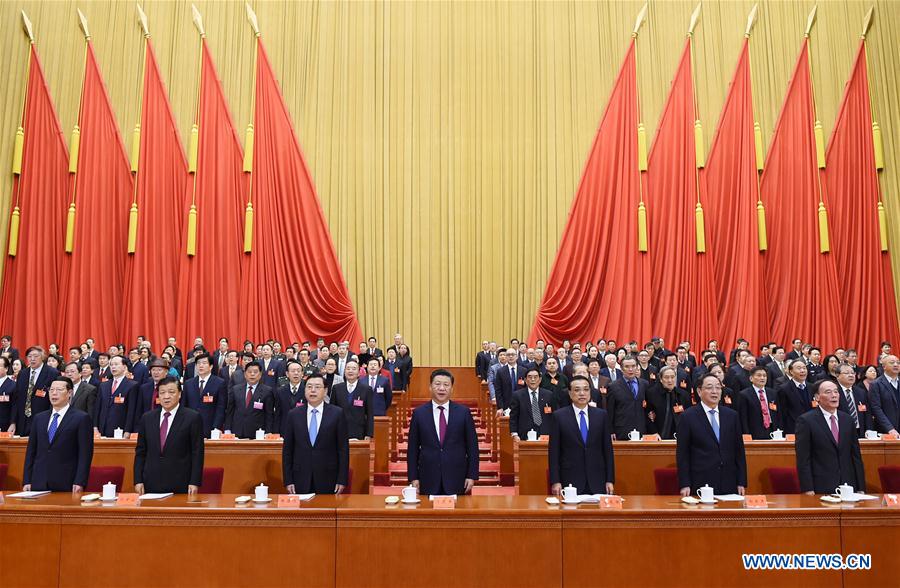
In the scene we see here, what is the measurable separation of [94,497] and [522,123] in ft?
31.5

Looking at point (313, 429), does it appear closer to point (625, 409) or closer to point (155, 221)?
point (625, 409)

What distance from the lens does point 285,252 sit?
1114cm

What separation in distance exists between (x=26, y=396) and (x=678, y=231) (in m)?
8.67

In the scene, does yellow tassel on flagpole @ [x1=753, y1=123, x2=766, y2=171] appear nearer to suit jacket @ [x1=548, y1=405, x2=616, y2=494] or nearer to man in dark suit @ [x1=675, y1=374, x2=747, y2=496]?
man in dark suit @ [x1=675, y1=374, x2=747, y2=496]

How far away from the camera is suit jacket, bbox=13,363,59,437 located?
20.0 feet

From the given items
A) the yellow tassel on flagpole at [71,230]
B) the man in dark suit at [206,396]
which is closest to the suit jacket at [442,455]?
the man in dark suit at [206,396]

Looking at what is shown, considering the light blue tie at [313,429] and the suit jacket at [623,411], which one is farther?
the suit jacket at [623,411]

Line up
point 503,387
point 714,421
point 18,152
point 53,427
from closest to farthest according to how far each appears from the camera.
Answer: point 714,421
point 53,427
point 503,387
point 18,152

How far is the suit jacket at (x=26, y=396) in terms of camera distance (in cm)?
611

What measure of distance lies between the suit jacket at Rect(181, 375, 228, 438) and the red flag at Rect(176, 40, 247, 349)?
502 centimetres

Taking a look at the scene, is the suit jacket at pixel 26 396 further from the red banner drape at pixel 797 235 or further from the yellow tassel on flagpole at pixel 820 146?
the yellow tassel on flagpole at pixel 820 146

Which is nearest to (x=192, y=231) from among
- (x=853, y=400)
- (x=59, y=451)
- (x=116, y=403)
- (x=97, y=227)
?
(x=97, y=227)

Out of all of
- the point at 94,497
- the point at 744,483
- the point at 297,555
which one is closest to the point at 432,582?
the point at 297,555

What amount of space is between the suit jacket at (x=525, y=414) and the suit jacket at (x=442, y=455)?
1.74 m
